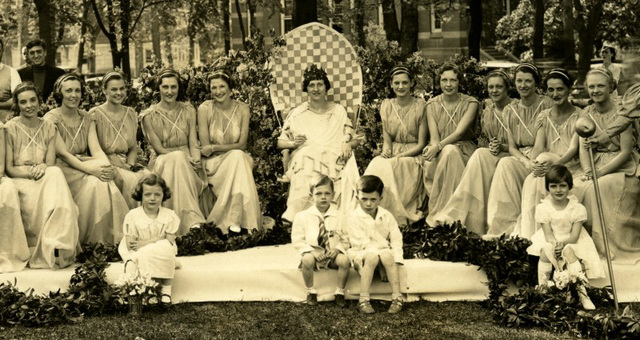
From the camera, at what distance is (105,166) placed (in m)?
9.41

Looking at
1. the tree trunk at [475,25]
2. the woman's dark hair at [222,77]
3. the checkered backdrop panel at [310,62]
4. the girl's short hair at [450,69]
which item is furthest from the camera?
the tree trunk at [475,25]

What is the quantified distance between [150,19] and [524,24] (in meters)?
9.76

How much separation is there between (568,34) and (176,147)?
449 inches

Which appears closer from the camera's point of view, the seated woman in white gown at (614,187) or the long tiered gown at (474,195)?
the seated woman in white gown at (614,187)

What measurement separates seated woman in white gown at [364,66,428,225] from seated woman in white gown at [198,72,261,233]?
3.43 feet

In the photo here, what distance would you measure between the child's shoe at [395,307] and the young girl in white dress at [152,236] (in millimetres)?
1608

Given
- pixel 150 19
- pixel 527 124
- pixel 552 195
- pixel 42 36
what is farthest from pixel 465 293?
pixel 150 19

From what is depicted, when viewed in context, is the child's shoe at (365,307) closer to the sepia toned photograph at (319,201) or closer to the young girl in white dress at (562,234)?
the sepia toned photograph at (319,201)

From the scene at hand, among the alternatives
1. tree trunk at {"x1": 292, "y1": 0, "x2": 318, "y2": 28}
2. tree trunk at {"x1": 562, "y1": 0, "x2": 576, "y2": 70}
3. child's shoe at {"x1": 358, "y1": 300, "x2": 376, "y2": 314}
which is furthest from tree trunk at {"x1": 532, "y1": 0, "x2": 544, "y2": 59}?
child's shoe at {"x1": 358, "y1": 300, "x2": 376, "y2": 314}

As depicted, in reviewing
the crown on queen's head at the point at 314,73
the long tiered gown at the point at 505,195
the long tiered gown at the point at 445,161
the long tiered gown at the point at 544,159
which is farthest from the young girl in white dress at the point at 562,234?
the crown on queen's head at the point at 314,73

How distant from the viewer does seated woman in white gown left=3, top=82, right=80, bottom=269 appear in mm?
8812

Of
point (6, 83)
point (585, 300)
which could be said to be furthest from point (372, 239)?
point (6, 83)

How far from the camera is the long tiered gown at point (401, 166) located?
965 cm

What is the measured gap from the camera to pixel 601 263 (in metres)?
8.16
